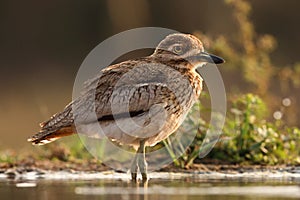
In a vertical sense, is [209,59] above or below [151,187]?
above

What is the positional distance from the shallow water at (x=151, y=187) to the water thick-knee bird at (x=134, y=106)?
1.39 ft

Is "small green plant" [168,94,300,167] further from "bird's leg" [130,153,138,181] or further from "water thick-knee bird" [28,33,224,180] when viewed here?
"water thick-knee bird" [28,33,224,180]

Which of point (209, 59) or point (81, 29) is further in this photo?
point (81, 29)

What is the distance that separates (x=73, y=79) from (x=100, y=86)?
8516 mm

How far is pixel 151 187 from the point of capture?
9.39m

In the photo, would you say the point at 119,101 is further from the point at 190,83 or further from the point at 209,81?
the point at 209,81

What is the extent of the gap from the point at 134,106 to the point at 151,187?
3.39 feet

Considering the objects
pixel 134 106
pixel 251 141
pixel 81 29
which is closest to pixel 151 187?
pixel 134 106

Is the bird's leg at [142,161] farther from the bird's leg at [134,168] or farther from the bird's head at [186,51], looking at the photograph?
the bird's head at [186,51]

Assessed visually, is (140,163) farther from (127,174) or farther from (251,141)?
(251,141)

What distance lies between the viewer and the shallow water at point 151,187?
8.70 metres

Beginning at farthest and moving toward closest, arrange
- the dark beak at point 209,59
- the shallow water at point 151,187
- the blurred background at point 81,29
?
the blurred background at point 81,29 → the dark beak at point 209,59 → the shallow water at point 151,187

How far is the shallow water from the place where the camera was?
8695 millimetres

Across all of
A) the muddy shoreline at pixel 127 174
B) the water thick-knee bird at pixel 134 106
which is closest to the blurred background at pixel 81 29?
the muddy shoreline at pixel 127 174
